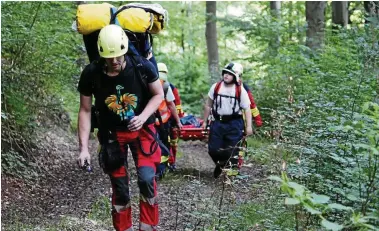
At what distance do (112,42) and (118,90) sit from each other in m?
0.54

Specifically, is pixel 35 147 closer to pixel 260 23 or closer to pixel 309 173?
pixel 309 173

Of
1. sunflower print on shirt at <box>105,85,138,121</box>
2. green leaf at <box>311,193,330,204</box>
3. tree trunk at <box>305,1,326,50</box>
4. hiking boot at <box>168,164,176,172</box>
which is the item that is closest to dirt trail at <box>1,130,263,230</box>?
hiking boot at <box>168,164,176,172</box>

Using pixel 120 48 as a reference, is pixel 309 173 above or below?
below

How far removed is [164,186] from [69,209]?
6.51 feet

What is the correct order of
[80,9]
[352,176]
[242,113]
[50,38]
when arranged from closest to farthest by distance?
[352,176] < [80,9] < [50,38] < [242,113]

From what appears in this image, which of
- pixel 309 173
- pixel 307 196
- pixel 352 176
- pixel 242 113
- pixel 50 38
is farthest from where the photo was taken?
pixel 242 113

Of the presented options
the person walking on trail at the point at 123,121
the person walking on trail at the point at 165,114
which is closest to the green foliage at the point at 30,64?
the person walking on trail at the point at 165,114

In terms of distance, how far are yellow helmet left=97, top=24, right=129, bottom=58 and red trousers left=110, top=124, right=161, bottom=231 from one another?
0.87m

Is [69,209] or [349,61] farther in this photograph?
[349,61]

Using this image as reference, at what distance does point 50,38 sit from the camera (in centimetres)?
948

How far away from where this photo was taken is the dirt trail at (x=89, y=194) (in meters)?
6.73

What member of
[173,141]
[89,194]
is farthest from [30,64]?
[173,141]

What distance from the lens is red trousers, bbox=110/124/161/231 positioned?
5.93m

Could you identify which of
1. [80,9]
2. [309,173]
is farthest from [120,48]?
[309,173]
